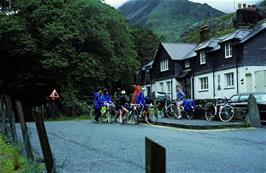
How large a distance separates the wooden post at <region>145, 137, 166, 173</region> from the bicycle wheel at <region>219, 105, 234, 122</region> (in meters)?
19.9

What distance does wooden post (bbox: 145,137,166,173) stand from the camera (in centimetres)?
256

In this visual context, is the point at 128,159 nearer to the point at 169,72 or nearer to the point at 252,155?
the point at 252,155

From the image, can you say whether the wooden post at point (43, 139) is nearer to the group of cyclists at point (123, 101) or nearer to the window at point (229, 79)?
the group of cyclists at point (123, 101)

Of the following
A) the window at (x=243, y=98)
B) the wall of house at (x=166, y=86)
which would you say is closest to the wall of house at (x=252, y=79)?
the window at (x=243, y=98)

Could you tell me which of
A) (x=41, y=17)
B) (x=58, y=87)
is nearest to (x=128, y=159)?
(x=41, y=17)

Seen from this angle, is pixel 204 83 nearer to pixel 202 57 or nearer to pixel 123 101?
pixel 202 57

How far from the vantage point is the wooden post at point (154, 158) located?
2.56 m

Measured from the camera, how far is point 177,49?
180 ft

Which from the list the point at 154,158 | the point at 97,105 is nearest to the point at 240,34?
the point at 97,105

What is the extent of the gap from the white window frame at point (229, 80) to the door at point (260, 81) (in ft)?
13.0

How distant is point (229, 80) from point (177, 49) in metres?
14.0

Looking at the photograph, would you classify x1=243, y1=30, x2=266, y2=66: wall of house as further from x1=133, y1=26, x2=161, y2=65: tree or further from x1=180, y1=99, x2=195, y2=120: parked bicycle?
x1=133, y1=26, x2=161, y2=65: tree

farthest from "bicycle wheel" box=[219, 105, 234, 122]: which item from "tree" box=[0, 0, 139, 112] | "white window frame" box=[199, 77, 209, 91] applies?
"white window frame" box=[199, 77, 209, 91]

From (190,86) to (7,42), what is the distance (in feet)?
67.1
